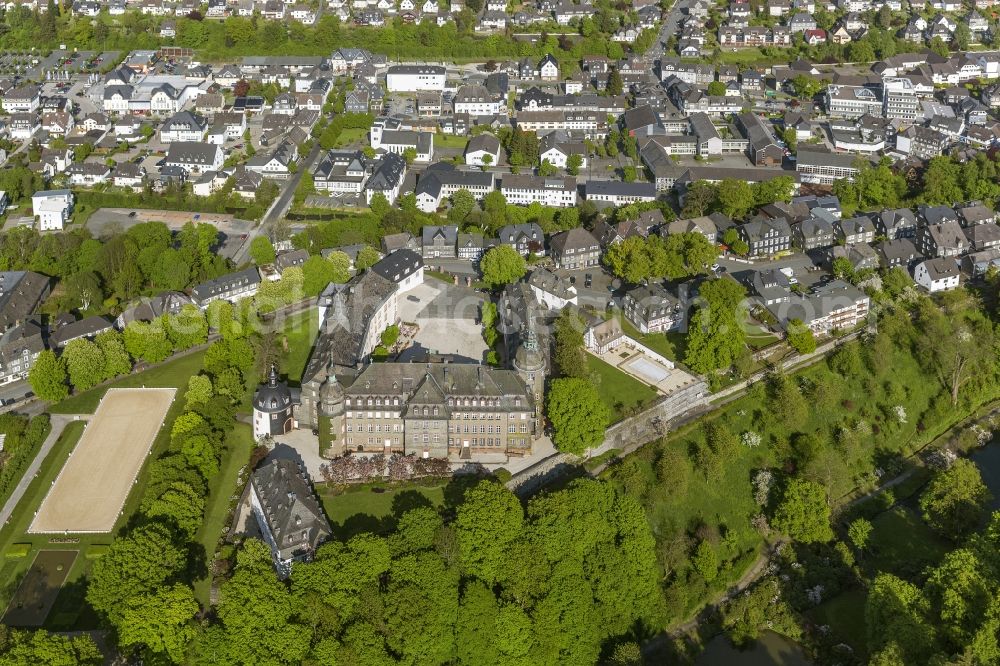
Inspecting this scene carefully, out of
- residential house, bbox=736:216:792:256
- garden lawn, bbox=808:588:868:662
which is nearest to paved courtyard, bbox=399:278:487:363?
residential house, bbox=736:216:792:256

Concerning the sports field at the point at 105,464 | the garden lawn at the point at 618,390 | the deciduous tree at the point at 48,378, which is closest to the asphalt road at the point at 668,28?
the garden lawn at the point at 618,390

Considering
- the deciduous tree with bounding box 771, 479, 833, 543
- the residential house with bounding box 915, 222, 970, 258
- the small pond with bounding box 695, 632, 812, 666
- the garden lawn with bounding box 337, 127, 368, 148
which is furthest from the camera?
the garden lawn with bounding box 337, 127, 368, 148

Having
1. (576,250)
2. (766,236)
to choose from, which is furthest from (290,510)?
(766,236)

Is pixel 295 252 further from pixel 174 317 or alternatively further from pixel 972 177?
pixel 972 177

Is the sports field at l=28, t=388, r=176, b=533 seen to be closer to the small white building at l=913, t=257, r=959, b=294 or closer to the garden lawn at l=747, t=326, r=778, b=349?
the garden lawn at l=747, t=326, r=778, b=349

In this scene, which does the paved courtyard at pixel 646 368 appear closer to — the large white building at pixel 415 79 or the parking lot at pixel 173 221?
the parking lot at pixel 173 221
